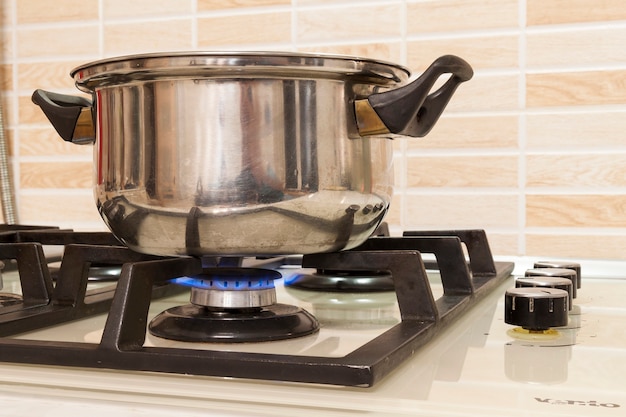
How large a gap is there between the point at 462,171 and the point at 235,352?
30.4 inches

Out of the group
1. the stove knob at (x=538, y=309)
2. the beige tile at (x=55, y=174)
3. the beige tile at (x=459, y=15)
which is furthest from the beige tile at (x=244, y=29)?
the stove knob at (x=538, y=309)

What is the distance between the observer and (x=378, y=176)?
693 millimetres

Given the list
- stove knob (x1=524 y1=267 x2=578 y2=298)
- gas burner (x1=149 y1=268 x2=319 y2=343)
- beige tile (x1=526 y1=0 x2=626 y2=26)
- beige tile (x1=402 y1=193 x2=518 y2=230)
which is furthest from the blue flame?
beige tile (x1=526 y1=0 x2=626 y2=26)

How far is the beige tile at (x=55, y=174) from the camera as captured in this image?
142 cm

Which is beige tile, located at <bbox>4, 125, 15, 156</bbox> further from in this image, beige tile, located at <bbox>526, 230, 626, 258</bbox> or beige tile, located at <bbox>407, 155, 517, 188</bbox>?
beige tile, located at <bbox>526, 230, 626, 258</bbox>

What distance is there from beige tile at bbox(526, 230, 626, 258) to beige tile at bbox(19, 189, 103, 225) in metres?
0.75

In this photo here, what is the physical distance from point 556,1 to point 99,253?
800 millimetres

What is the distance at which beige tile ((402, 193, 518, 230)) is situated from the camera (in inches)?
47.6

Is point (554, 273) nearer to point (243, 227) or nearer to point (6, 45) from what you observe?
point (243, 227)

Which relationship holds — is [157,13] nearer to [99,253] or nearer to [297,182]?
[99,253]

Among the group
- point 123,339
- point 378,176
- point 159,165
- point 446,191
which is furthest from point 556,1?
point 123,339

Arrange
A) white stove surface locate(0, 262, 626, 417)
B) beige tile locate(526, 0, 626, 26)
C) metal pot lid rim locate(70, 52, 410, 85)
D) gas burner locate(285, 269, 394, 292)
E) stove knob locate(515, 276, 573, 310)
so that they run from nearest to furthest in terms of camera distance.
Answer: white stove surface locate(0, 262, 626, 417), metal pot lid rim locate(70, 52, 410, 85), stove knob locate(515, 276, 573, 310), gas burner locate(285, 269, 394, 292), beige tile locate(526, 0, 626, 26)

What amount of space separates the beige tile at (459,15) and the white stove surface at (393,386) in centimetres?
67

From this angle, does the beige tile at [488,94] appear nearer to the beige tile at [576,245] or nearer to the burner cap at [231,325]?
the beige tile at [576,245]
